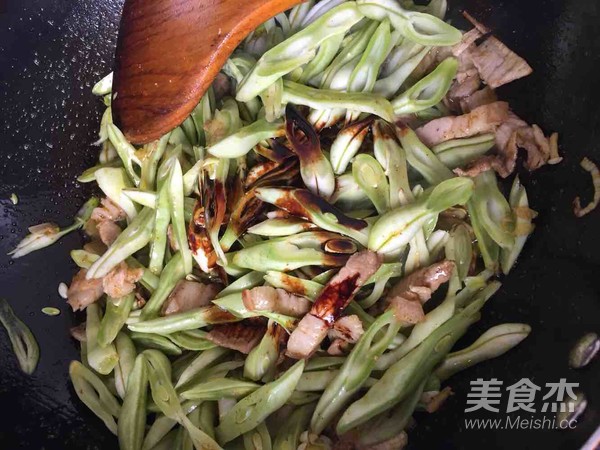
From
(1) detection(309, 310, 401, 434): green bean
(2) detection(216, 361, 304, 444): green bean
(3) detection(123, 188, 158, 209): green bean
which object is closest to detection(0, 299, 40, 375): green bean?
(3) detection(123, 188, 158, 209): green bean

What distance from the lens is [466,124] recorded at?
1963mm

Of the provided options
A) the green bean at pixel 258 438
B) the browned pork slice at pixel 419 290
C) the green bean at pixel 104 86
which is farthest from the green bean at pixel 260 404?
the green bean at pixel 104 86

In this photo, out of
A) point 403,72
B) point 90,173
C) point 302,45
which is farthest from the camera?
point 90,173

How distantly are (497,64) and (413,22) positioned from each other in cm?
33

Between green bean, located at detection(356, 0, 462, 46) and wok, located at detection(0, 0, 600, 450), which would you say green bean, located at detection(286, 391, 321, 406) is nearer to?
wok, located at detection(0, 0, 600, 450)

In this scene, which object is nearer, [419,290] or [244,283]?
[419,290]

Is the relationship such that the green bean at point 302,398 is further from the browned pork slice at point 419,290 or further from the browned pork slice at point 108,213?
the browned pork slice at point 108,213

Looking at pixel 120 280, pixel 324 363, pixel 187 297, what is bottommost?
pixel 324 363

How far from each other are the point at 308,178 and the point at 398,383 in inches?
28.6

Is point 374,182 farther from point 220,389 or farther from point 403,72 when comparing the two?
point 220,389

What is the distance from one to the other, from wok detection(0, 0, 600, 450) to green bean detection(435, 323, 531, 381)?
30 mm

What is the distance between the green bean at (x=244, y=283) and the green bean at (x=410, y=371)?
1.68 ft

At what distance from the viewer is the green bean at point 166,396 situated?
1706 millimetres

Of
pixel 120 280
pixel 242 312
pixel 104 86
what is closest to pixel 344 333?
pixel 242 312
